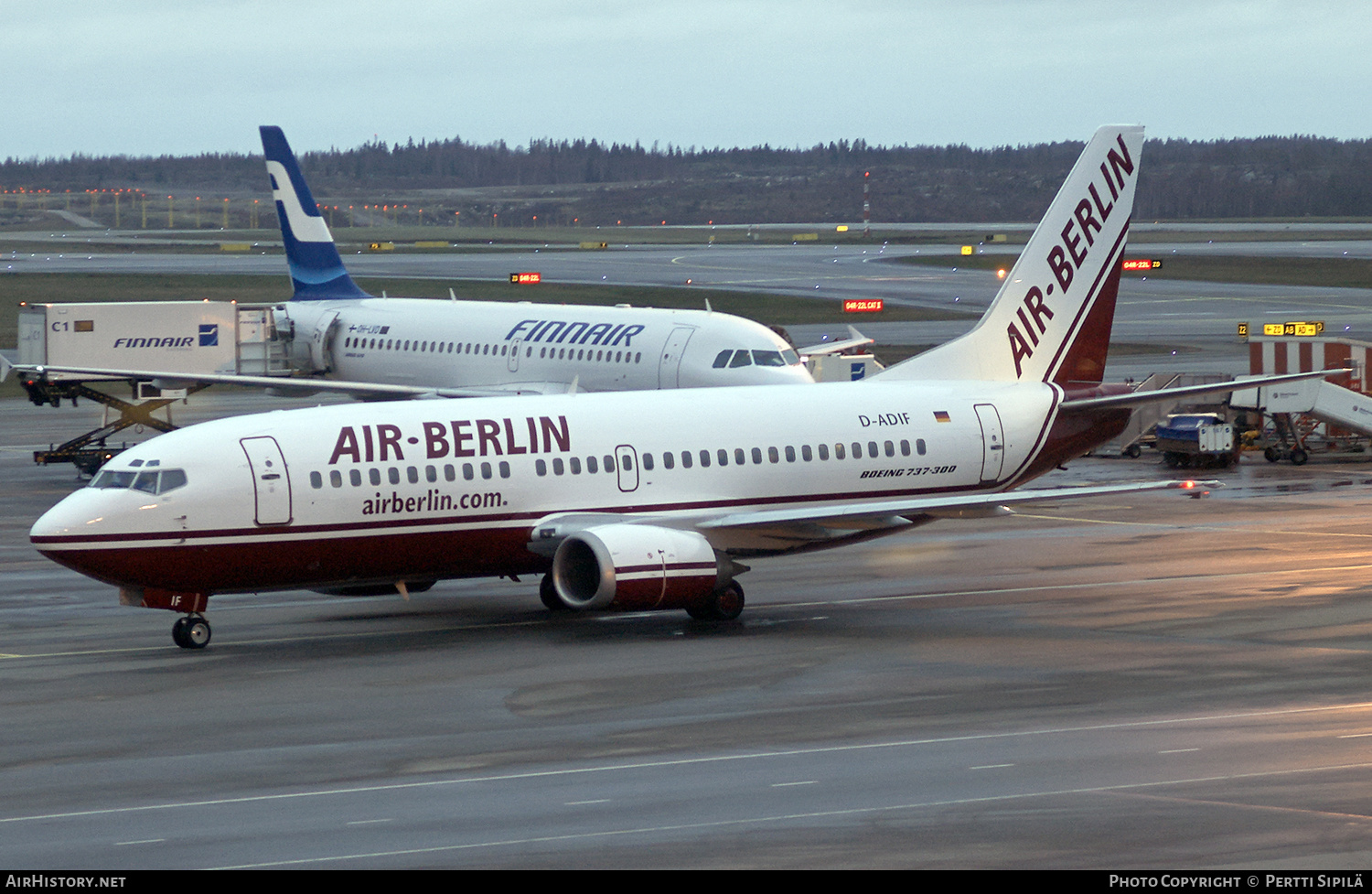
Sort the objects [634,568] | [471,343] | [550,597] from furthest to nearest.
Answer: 1. [471,343]
2. [550,597]
3. [634,568]

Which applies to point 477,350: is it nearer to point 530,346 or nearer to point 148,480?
point 530,346

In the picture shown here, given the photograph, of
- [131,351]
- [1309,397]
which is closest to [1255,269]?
[1309,397]

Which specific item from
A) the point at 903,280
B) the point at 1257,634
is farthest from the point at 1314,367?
the point at 903,280

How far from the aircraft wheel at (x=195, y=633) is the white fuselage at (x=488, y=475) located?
0.56 metres

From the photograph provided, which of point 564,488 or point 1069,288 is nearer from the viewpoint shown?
point 564,488

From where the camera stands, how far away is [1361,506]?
44438mm

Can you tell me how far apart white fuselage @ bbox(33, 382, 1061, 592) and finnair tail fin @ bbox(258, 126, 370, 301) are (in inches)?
1329

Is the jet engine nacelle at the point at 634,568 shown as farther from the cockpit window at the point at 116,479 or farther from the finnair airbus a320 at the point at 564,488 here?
the cockpit window at the point at 116,479

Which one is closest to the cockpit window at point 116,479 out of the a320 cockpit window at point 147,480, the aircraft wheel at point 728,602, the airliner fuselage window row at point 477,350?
the a320 cockpit window at point 147,480

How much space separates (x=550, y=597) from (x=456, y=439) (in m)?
3.51

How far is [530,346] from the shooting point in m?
52.8

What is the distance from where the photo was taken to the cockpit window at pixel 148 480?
2823cm
